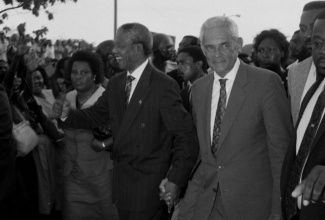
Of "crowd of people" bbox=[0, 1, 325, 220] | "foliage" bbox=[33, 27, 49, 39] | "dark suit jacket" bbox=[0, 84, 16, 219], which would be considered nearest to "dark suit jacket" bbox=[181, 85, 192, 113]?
"crowd of people" bbox=[0, 1, 325, 220]

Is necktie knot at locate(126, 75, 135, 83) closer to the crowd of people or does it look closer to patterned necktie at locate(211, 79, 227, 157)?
the crowd of people

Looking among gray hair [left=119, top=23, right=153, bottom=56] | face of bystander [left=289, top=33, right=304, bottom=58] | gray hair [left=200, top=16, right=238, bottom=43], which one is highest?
gray hair [left=200, top=16, right=238, bottom=43]

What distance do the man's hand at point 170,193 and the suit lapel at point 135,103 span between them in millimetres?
564

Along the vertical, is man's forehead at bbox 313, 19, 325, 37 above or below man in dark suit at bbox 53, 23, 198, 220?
above

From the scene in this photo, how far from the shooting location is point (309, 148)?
3.09 meters

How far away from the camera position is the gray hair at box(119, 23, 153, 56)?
4707mm

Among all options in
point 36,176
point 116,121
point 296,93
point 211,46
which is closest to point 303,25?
point 296,93

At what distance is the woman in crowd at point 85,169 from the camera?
6.44 metres

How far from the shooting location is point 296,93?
4.26 meters

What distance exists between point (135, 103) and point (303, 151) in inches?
69.8

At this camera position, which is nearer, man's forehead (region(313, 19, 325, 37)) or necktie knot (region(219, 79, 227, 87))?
Answer: man's forehead (region(313, 19, 325, 37))

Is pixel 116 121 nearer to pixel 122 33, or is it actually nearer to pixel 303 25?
pixel 122 33

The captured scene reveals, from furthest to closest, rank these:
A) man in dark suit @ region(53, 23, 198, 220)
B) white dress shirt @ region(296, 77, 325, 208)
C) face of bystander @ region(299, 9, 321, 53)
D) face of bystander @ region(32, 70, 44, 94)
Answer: face of bystander @ region(32, 70, 44, 94) → face of bystander @ region(299, 9, 321, 53) → man in dark suit @ region(53, 23, 198, 220) → white dress shirt @ region(296, 77, 325, 208)

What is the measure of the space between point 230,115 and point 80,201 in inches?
127
